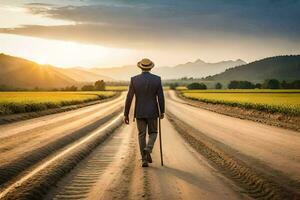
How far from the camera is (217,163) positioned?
1175 cm

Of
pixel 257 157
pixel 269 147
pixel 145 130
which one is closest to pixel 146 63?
pixel 145 130

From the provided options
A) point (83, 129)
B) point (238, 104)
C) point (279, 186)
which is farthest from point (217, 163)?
point (238, 104)

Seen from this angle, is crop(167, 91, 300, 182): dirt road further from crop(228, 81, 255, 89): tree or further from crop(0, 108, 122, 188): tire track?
crop(228, 81, 255, 89): tree

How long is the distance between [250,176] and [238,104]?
36134 millimetres

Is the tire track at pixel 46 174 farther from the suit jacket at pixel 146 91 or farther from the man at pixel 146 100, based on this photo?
the suit jacket at pixel 146 91

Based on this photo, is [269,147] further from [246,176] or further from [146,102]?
[146,102]

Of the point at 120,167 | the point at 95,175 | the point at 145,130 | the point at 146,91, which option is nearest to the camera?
the point at 95,175

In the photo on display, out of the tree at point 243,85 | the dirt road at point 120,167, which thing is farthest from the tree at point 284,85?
the dirt road at point 120,167

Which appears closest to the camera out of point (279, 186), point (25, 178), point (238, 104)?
point (279, 186)

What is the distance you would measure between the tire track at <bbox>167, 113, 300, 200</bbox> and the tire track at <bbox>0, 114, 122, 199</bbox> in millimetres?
3156

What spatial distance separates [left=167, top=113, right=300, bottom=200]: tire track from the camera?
826 centimetres

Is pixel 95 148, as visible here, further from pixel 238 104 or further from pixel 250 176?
pixel 238 104

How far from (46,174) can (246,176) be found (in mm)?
4177

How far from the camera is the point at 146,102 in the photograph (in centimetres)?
1137
